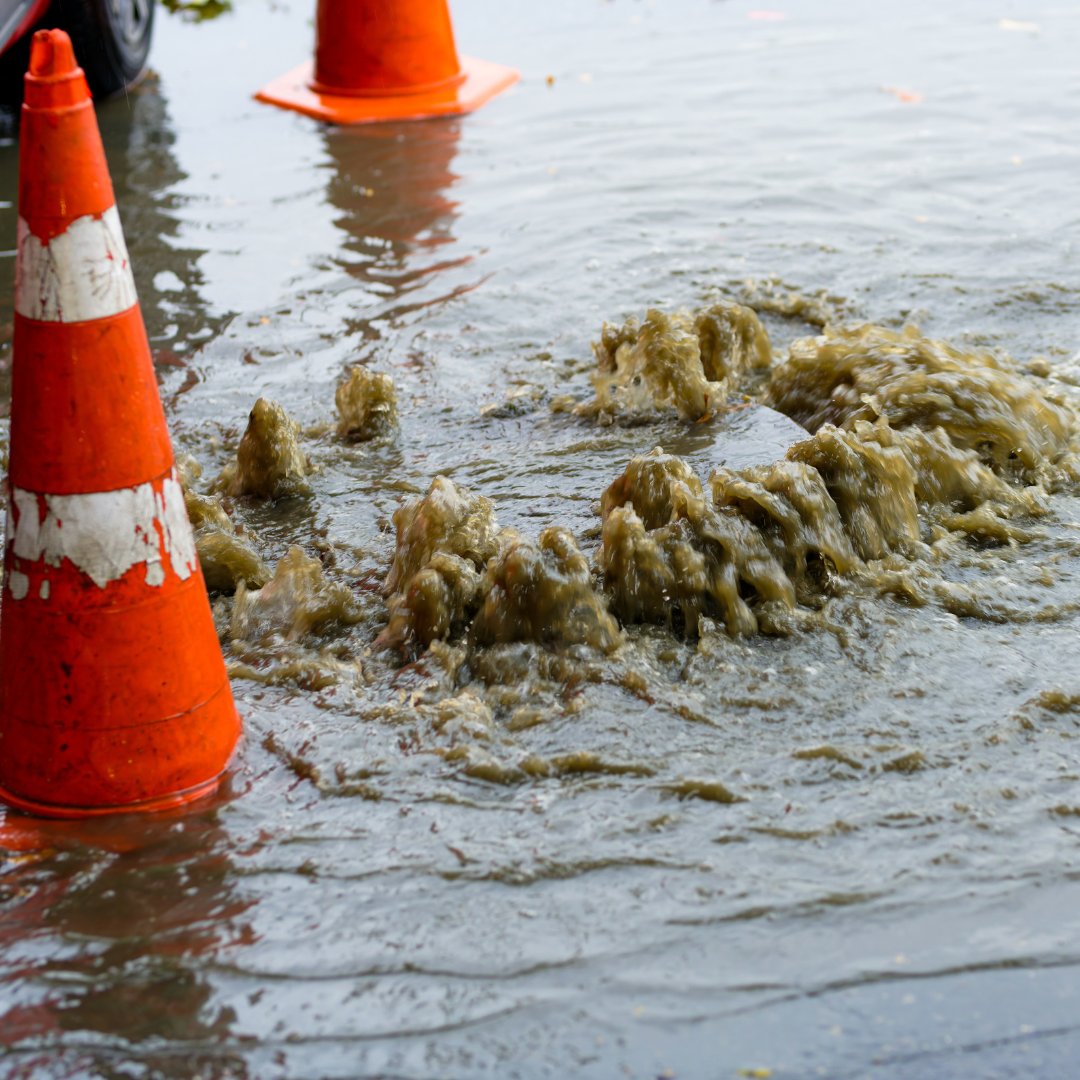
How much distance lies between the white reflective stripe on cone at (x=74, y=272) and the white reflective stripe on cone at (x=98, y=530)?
38 cm

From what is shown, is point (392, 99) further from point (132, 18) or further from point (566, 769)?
point (566, 769)

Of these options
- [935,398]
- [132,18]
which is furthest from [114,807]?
[132,18]

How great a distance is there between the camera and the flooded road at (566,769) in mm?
2307

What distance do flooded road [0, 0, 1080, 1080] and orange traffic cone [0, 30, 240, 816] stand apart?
0.15 metres

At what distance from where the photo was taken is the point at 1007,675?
10.8 ft

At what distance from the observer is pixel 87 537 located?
2.82m

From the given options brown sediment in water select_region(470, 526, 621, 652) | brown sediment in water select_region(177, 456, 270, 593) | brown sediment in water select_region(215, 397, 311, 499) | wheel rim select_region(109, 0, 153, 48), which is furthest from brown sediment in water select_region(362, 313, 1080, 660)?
wheel rim select_region(109, 0, 153, 48)

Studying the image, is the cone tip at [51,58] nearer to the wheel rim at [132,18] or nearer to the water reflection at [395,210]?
the water reflection at [395,210]

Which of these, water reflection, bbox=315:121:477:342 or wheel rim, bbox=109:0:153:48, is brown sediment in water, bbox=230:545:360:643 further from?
wheel rim, bbox=109:0:153:48

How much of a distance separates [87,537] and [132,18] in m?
7.89

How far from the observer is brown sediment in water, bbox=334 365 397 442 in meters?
4.88

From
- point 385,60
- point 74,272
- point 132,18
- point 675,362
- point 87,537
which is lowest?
point 675,362

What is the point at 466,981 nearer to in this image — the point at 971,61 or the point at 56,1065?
the point at 56,1065

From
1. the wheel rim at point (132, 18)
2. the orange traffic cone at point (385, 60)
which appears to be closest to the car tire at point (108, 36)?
the wheel rim at point (132, 18)
